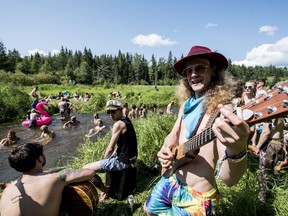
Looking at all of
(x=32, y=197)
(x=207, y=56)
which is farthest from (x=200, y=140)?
(x=32, y=197)

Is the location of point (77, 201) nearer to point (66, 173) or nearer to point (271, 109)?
point (66, 173)

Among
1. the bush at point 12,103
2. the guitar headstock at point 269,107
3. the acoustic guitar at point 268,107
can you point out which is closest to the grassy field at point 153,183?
the acoustic guitar at point 268,107

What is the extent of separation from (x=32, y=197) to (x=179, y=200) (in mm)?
1828

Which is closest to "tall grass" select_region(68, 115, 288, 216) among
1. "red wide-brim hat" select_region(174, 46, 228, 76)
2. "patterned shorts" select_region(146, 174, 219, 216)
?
"patterned shorts" select_region(146, 174, 219, 216)

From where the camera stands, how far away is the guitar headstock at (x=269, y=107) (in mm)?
1157

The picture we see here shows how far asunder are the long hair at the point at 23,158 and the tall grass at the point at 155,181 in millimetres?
2025

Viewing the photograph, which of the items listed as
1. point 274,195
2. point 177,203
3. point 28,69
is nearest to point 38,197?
point 177,203

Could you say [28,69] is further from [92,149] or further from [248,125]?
[248,125]

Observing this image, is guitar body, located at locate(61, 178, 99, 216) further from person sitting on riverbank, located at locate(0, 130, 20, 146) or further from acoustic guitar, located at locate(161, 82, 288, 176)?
person sitting on riverbank, located at locate(0, 130, 20, 146)

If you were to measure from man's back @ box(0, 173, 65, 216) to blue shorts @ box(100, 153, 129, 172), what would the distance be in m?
1.52

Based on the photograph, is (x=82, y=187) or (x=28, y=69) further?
(x=28, y=69)

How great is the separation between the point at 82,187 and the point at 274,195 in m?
2.92

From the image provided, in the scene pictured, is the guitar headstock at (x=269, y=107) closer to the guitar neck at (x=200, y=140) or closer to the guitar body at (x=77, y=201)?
the guitar neck at (x=200, y=140)

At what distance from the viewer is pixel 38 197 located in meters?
2.79
